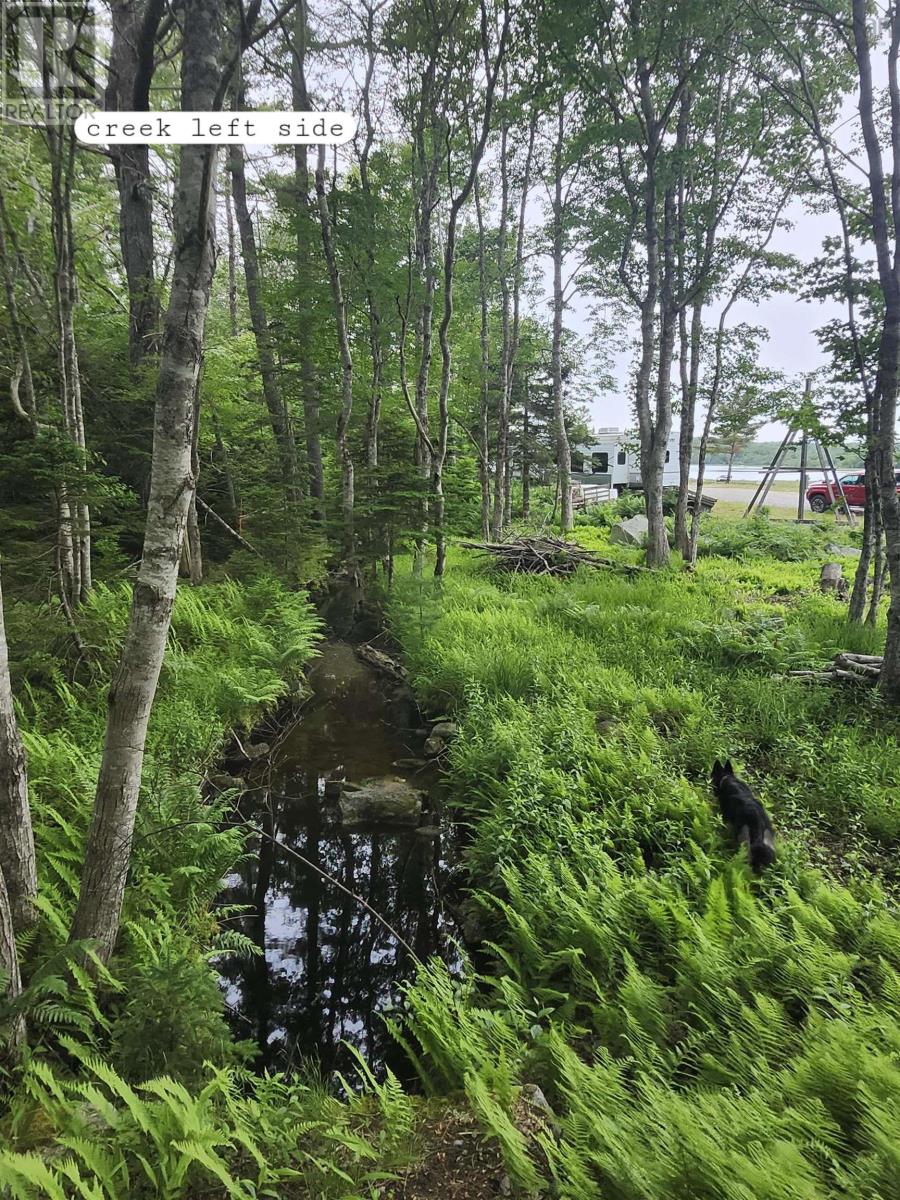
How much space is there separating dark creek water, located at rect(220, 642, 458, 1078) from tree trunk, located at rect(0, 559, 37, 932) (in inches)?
47.8

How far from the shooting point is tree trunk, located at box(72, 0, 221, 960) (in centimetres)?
222

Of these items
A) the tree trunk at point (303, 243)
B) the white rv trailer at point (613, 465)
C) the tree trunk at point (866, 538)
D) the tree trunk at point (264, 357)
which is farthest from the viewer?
the white rv trailer at point (613, 465)

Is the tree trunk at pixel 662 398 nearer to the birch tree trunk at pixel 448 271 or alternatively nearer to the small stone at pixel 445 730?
the birch tree trunk at pixel 448 271

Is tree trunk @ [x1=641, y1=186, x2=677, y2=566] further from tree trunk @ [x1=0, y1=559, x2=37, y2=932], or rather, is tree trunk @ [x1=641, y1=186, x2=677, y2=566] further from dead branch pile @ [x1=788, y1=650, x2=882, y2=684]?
tree trunk @ [x1=0, y1=559, x2=37, y2=932]

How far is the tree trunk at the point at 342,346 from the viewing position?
916cm

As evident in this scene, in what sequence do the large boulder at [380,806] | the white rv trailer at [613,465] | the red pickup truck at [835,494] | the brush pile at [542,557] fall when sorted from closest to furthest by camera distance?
the large boulder at [380,806] → the brush pile at [542,557] → the red pickup truck at [835,494] → the white rv trailer at [613,465]

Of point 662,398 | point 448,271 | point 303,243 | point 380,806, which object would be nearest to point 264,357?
point 303,243

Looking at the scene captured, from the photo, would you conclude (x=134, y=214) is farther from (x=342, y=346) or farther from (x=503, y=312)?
(x=503, y=312)

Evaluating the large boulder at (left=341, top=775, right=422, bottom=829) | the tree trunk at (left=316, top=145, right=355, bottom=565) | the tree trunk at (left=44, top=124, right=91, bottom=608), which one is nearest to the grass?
the large boulder at (left=341, top=775, right=422, bottom=829)

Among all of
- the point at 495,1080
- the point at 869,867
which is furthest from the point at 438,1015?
the point at 869,867

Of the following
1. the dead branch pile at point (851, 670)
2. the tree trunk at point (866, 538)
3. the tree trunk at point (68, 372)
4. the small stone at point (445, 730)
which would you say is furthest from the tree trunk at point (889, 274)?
the tree trunk at point (68, 372)

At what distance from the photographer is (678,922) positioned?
312 centimetres

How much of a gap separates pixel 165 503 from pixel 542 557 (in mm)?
10224

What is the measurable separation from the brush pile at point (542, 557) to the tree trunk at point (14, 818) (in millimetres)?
9793
